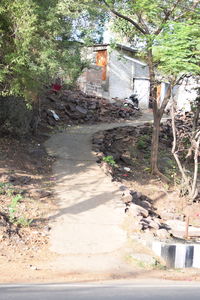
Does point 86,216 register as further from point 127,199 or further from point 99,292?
point 99,292

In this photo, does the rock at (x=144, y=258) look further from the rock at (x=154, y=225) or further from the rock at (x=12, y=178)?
the rock at (x=12, y=178)

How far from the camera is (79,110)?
2033cm

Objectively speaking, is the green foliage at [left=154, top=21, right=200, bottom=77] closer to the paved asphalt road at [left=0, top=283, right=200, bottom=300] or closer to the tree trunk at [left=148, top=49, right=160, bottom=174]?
the tree trunk at [left=148, top=49, right=160, bottom=174]

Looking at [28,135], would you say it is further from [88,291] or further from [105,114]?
[88,291]

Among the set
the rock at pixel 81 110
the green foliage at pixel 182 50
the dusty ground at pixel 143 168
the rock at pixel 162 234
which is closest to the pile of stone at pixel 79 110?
the rock at pixel 81 110

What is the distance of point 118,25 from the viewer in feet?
43.8

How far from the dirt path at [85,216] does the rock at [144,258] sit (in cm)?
28

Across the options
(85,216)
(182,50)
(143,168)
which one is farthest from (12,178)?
(143,168)

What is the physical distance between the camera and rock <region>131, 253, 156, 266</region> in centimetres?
693

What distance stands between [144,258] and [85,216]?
202cm

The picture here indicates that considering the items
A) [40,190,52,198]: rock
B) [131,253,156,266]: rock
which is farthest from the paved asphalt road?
[40,190,52,198]: rock

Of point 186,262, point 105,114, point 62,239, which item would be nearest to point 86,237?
point 62,239

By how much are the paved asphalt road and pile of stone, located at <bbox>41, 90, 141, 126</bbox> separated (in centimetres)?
1312

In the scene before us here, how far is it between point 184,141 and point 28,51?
9.53m
